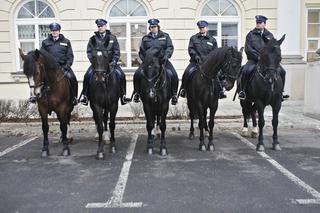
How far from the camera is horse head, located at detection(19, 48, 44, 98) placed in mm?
6695

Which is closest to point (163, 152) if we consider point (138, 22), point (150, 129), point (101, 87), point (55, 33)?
point (150, 129)

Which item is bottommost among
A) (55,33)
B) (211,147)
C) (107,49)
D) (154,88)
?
(211,147)

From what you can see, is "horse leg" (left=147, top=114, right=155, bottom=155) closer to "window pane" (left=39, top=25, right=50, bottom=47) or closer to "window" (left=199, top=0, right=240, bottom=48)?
"window" (left=199, top=0, right=240, bottom=48)

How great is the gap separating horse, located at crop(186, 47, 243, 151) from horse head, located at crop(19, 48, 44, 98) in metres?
3.29

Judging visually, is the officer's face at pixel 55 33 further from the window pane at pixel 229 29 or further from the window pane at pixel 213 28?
the window pane at pixel 229 29

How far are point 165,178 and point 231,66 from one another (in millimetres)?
2805

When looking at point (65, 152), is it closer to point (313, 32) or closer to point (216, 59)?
point (216, 59)

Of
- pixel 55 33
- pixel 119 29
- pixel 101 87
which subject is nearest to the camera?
pixel 101 87

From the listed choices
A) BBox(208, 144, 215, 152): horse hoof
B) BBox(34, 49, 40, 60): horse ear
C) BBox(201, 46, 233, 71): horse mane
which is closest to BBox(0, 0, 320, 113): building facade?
BBox(201, 46, 233, 71): horse mane

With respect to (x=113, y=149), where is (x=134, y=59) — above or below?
above

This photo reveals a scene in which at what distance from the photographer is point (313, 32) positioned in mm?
16594

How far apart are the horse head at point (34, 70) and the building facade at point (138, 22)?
9.05 m

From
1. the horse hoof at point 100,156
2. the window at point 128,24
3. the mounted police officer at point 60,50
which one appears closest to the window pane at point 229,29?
the window at point 128,24

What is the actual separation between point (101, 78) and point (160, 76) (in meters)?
1.24
